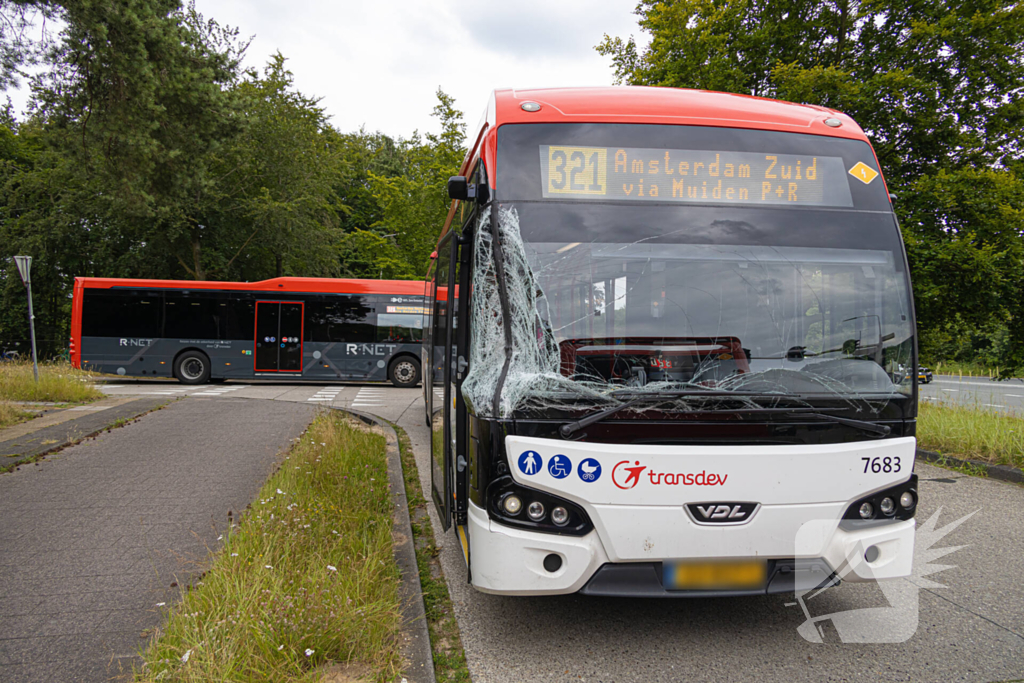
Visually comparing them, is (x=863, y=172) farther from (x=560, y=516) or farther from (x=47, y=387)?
(x=47, y=387)

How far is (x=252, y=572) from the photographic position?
3855mm

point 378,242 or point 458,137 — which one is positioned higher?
point 458,137

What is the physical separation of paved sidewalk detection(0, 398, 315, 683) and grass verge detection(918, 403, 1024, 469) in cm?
821

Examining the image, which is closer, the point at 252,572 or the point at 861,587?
the point at 252,572

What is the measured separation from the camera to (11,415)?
1115 cm

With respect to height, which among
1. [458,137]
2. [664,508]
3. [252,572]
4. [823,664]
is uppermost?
[458,137]

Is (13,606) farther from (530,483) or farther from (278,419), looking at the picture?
(278,419)

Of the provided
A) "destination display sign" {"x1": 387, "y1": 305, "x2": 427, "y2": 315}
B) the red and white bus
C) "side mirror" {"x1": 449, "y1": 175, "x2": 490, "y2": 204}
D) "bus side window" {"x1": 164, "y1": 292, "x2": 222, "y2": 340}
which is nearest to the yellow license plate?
the red and white bus

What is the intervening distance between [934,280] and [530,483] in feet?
37.2

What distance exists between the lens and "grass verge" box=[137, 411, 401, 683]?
3.01 meters

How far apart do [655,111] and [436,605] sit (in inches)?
125

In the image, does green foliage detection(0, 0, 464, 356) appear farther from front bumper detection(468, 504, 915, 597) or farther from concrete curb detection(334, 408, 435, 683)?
front bumper detection(468, 504, 915, 597)

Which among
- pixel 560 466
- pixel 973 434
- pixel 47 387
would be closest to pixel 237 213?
pixel 47 387

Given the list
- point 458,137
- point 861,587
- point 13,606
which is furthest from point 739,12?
point 13,606
